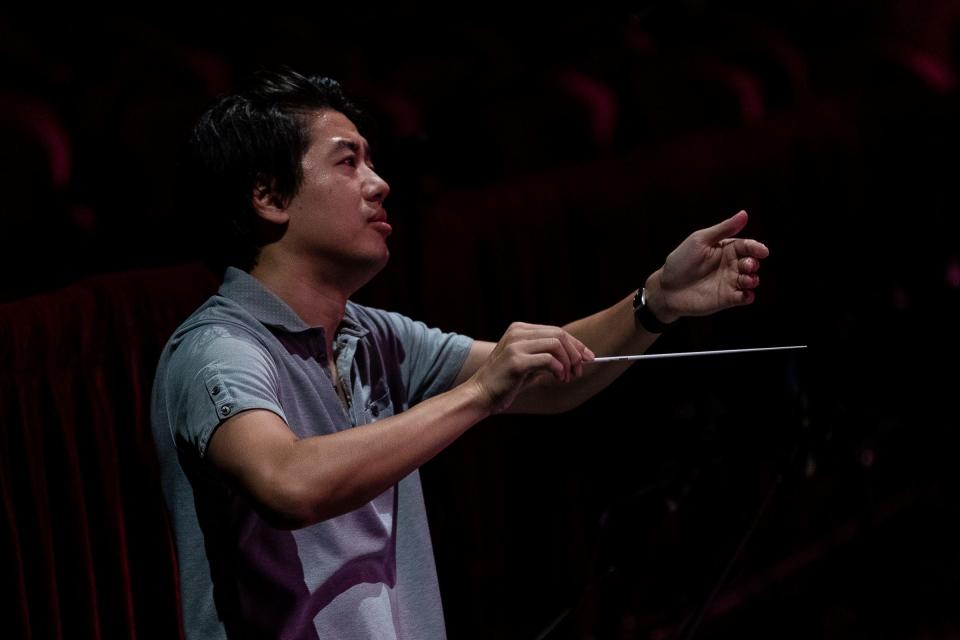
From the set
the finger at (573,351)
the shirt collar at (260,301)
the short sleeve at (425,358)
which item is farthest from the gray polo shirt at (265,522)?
the finger at (573,351)

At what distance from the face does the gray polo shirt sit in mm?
60

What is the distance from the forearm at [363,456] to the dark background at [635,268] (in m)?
0.37

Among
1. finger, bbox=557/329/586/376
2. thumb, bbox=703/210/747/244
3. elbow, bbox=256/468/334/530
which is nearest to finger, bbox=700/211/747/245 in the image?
thumb, bbox=703/210/747/244

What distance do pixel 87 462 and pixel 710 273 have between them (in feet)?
2.05

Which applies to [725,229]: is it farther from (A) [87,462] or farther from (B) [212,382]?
(A) [87,462]

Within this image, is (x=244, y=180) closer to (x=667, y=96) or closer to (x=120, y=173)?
(x=120, y=173)

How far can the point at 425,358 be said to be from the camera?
3.73ft

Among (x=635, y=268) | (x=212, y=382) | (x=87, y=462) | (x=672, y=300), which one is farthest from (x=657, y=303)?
(x=635, y=268)

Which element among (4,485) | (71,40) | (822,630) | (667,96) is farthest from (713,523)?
(71,40)

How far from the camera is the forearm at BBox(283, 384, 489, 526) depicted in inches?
31.8

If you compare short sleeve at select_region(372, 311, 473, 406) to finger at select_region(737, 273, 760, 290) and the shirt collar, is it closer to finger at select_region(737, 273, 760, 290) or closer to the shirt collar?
the shirt collar

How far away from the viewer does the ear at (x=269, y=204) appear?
3.36 feet

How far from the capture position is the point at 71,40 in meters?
2.09

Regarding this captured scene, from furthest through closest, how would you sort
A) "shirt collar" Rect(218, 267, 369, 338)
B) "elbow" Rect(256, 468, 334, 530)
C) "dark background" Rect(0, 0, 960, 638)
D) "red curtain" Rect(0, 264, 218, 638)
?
"dark background" Rect(0, 0, 960, 638), "red curtain" Rect(0, 264, 218, 638), "shirt collar" Rect(218, 267, 369, 338), "elbow" Rect(256, 468, 334, 530)
